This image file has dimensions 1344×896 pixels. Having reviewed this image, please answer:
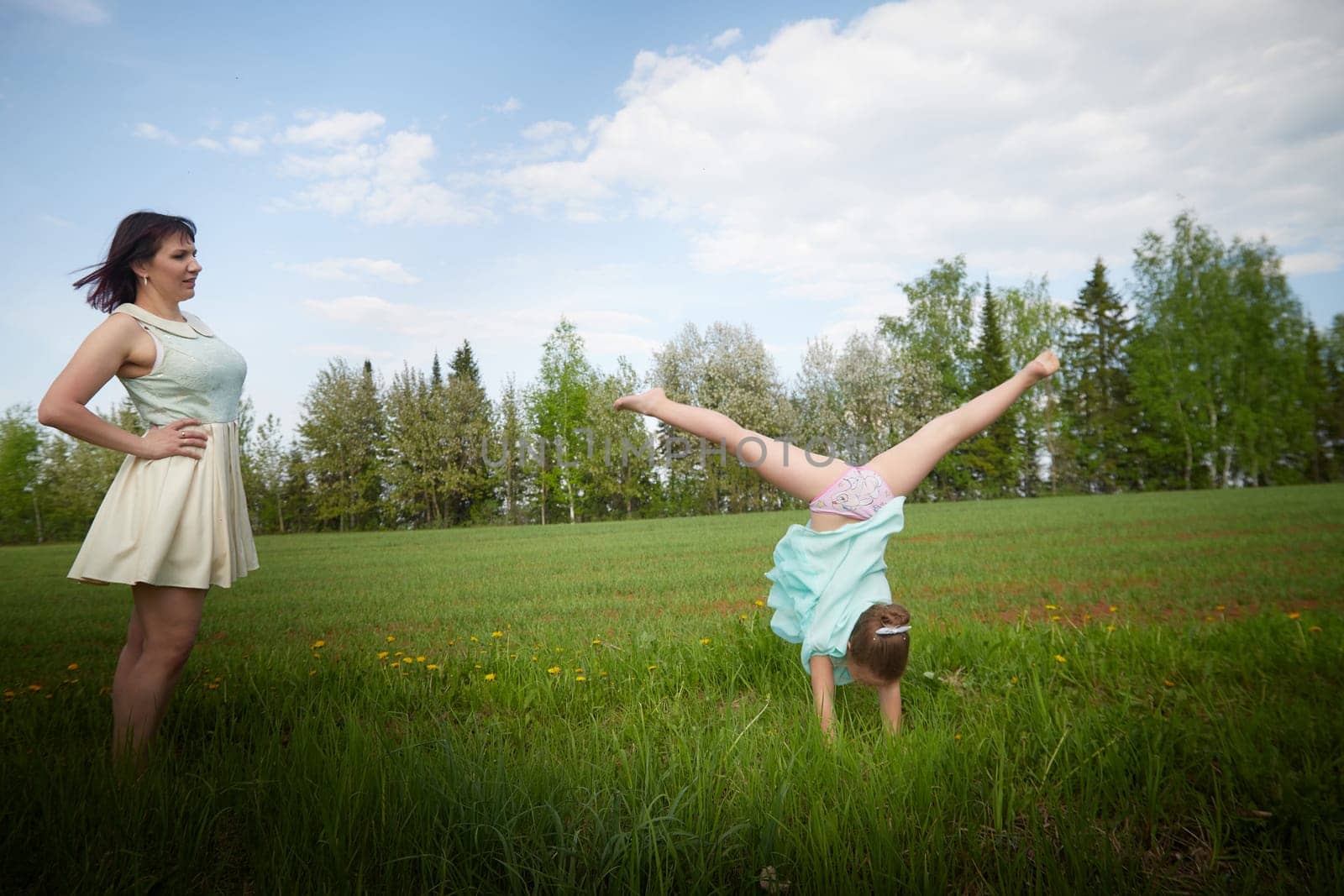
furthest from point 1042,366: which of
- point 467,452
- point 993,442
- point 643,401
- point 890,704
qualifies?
point 993,442

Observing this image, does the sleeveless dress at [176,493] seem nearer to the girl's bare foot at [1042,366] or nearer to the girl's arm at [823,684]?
the girl's arm at [823,684]

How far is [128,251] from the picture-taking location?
276 centimetres

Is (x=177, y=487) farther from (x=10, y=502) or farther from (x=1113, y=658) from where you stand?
(x=10, y=502)

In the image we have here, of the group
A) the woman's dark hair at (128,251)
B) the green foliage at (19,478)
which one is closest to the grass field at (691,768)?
the woman's dark hair at (128,251)

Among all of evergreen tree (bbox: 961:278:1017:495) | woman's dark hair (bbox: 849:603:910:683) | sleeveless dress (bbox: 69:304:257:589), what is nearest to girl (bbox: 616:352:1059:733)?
woman's dark hair (bbox: 849:603:910:683)

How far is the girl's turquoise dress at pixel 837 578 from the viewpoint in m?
2.63

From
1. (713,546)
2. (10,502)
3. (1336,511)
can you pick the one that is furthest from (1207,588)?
(10,502)

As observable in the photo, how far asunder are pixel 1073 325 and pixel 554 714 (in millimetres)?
47142

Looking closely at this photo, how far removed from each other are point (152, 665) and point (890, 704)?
114 inches

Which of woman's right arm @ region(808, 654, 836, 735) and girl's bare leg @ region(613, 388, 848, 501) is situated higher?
girl's bare leg @ region(613, 388, 848, 501)

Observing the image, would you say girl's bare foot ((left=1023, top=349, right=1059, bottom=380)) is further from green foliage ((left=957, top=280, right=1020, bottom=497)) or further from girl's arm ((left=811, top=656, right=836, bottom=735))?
green foliage ((left=957, top=280, right=1020, bottom=497))

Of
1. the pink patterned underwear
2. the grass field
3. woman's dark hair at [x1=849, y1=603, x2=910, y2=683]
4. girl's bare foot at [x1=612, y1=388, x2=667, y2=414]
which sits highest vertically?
girl's bare foot at [x1=612, y1=388, x2=667, y2=414]

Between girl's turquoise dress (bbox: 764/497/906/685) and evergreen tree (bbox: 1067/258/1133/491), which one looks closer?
girl's turquoise dress (bbox: 764/497/906/685)

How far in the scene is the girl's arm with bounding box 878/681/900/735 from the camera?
2689 millimetres
